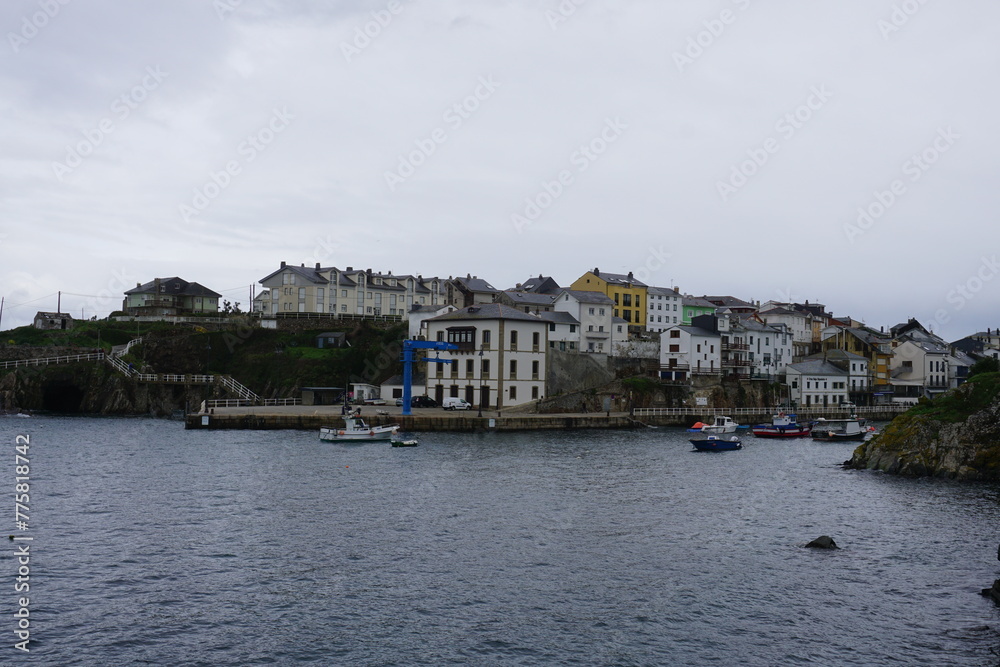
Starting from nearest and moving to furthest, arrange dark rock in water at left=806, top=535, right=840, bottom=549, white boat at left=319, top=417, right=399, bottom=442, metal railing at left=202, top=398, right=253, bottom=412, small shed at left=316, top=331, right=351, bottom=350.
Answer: dark rock in water at left=806, top=535, right=840, bottom=549, white boat at left=319, top=417, right=399, bottom=442, metal railing at left=202, top=398, right=253, bottom=412, small shed at left=316, top=331, right=351, bottom=350

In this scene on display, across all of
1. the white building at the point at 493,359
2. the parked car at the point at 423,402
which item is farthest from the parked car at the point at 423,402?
the white building at the point at 493,359

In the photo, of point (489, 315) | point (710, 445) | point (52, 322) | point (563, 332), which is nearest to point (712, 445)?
point (710, 445)

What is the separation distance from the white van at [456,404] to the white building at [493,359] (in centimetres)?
98

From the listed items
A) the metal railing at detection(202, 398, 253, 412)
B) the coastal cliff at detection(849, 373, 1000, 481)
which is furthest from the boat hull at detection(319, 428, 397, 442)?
the coastal cliff at detection(849, 373, 1000, 481)

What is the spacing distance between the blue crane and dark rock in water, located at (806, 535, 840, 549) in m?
50.3

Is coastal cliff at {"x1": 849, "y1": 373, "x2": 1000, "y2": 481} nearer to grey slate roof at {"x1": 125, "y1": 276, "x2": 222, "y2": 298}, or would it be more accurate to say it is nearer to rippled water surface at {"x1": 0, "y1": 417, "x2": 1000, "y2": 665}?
rippled water surface at {"x1": 0, "y1": 417, "x2": 1000, "y2": 665}

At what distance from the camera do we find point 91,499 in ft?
135

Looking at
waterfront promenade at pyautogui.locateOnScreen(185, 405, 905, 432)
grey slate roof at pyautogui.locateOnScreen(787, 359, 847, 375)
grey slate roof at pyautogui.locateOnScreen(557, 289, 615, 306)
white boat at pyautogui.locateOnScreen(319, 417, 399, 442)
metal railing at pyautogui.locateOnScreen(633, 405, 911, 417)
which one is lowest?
white boat at pyautogui.locateOnScreen(319, 417, 399, 442)

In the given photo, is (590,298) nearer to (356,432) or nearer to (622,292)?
(622,292)

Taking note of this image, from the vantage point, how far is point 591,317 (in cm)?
10919

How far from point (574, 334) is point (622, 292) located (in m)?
22.7

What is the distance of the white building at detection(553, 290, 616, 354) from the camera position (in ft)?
356

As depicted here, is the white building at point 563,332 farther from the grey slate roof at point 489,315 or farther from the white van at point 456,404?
the white van at point 456,404

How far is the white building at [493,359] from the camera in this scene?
291 feet
